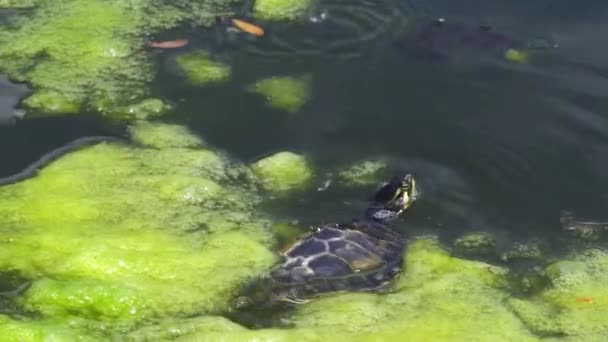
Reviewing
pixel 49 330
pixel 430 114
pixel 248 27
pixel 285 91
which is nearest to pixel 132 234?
pixel 49 330

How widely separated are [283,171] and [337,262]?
77 centimetres

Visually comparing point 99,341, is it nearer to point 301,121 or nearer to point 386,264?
point 386,264

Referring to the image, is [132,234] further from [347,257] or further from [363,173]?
[363,173]

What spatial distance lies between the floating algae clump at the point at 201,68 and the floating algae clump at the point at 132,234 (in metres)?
0.62

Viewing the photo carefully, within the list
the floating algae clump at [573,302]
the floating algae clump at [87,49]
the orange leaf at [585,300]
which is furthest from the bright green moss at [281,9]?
the orange leaf at [585,300]

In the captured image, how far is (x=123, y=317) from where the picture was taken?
3744 millimetres

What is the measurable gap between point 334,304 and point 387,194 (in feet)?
2.56

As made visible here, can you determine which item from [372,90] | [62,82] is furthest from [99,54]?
[372,90]

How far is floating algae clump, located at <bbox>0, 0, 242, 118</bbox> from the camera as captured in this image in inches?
208

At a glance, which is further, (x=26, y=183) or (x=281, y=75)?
(x=281, y=75)

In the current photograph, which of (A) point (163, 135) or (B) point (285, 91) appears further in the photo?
(B) point (285, 91)

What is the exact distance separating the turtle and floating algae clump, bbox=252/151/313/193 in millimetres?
348

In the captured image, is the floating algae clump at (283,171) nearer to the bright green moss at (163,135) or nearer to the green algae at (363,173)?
the green algae at (363,173)

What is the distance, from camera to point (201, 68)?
554 centimetres
